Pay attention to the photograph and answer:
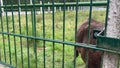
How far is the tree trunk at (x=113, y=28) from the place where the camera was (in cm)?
218

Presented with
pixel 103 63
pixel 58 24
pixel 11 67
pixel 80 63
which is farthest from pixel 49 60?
pixel 58 24

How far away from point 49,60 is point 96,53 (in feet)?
6.28

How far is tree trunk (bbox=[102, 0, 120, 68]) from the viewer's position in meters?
2.18

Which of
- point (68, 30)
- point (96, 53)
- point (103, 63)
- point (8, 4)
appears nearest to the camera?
point (103, 63)

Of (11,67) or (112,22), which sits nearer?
(112,22)

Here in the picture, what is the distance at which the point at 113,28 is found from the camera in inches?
88.4

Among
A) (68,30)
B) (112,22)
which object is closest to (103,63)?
(112,22)

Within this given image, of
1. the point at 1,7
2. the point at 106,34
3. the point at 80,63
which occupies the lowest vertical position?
the point at 80,63

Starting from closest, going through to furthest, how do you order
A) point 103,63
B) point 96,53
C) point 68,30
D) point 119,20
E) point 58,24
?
1. point 119,20
2. point 103,63
3. point 96,53
4. point 68,30
5. point 58,24

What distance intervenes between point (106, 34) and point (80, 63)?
280 cm

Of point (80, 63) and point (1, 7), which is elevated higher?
point (1, 7)

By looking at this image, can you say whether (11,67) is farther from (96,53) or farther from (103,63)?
(103,63)

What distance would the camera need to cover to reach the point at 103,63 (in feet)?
7.81

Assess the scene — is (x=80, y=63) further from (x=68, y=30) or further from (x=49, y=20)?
(x=49, y=20)
